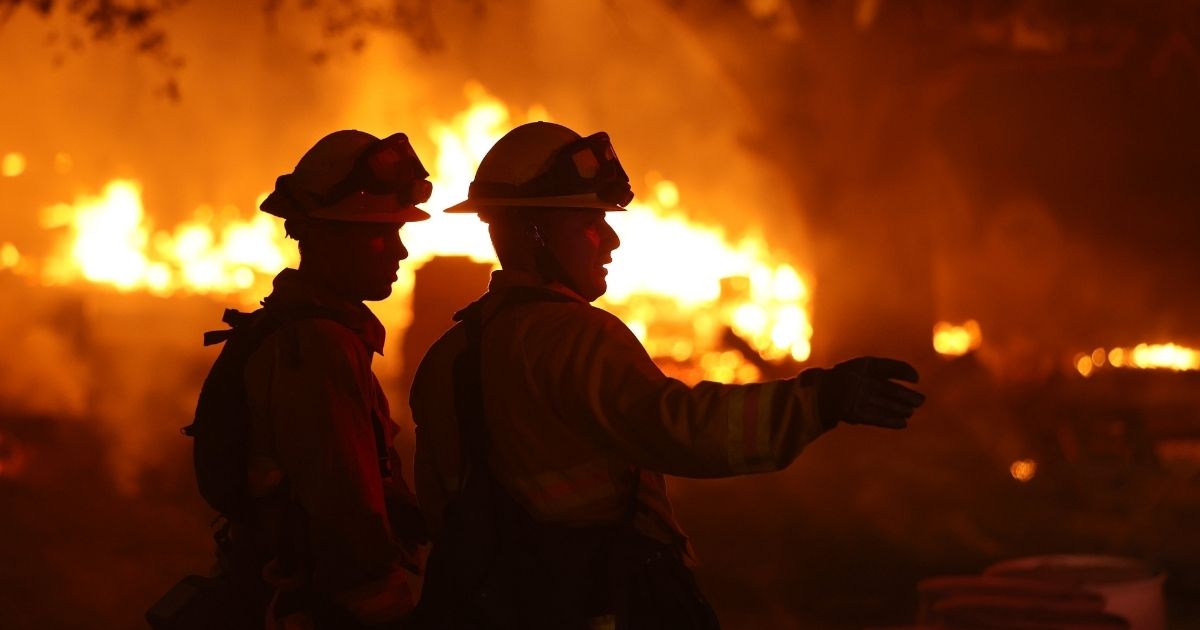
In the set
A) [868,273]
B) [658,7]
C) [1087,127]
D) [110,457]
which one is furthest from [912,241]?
[1087,127]

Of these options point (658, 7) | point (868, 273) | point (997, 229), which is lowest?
point (868, 273)

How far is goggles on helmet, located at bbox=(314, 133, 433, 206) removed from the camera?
3.62 m

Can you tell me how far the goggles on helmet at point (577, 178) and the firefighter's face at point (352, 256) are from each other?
68cm

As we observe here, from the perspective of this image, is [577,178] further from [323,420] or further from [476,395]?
[323,420]

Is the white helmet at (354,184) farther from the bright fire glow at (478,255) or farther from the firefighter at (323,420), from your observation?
the bright fire glow at (478,255)

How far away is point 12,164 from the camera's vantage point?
2112 cm

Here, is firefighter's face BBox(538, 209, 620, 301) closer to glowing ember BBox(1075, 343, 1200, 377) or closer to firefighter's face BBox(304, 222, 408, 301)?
firefighter's face BBox(304, 222, 408, 301)

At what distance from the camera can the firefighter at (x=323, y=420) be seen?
3289 mm

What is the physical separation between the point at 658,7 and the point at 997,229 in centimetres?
1065

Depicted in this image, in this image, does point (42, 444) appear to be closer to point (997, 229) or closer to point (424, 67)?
point (424, 67)

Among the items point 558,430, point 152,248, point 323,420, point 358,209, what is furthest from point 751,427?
point 152,248

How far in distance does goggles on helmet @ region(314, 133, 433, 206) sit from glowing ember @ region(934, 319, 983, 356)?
18971 millimetres

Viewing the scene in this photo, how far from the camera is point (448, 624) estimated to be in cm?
304

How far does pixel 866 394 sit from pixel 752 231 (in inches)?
850
